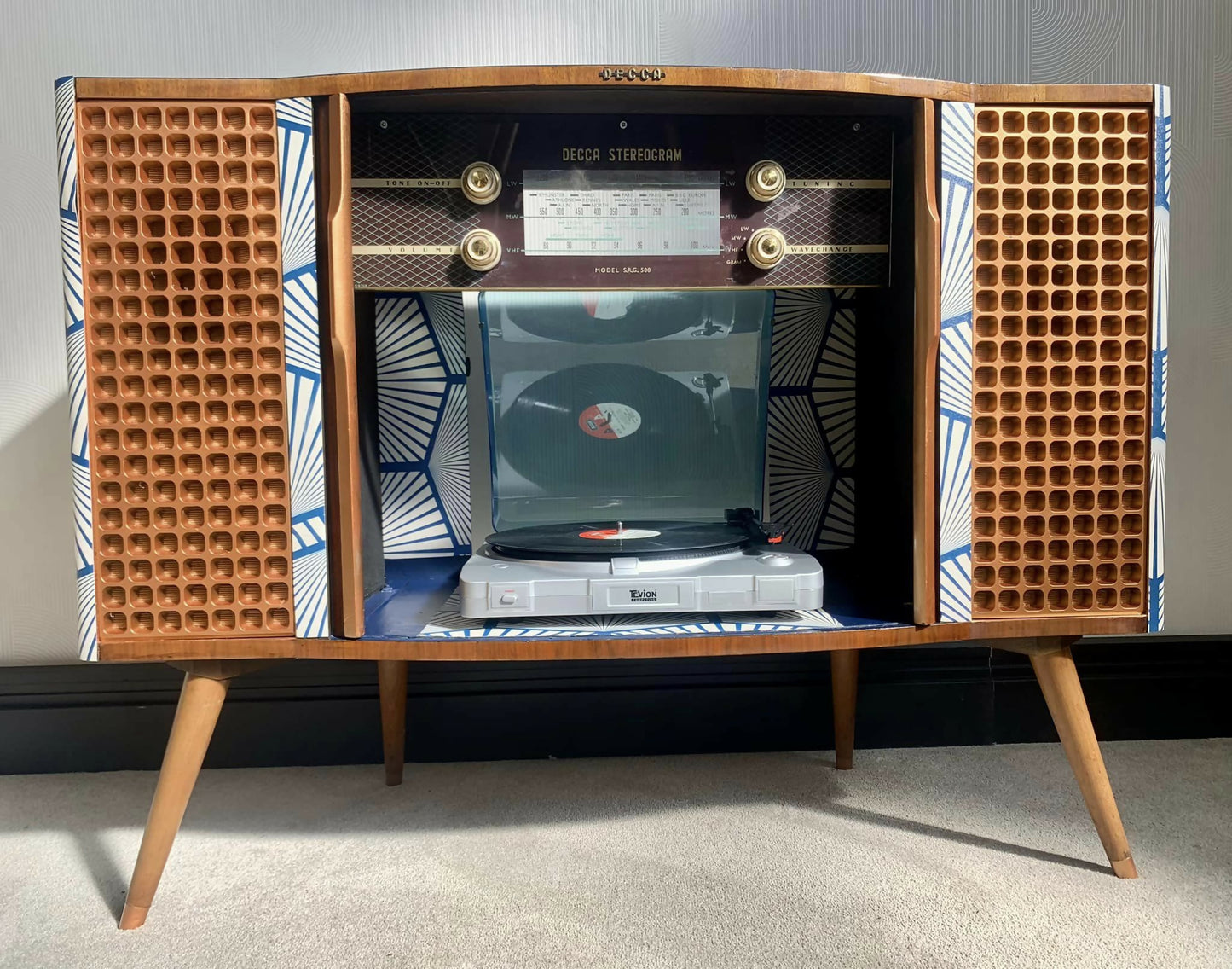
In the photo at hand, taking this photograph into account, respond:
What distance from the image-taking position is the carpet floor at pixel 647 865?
81 cm

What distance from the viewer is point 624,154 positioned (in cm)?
91

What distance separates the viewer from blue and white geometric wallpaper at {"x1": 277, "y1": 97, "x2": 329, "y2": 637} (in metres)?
0.80

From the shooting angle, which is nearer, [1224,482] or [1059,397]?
[1059,397]

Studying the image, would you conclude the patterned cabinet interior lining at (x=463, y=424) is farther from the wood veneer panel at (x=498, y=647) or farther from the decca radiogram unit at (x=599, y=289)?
the wood veneer panel at (x=498, y=647)

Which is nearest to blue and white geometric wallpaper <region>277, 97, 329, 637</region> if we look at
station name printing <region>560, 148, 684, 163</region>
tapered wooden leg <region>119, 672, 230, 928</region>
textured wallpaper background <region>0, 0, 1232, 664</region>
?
tapered wooden leg <region>119, 672, 230, 928</region>

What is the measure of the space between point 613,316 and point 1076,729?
0.74 meters

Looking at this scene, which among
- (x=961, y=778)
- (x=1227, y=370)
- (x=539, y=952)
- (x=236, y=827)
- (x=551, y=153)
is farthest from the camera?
(x=1227, y=370)

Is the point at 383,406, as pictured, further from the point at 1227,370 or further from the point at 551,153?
the point at 1227,370

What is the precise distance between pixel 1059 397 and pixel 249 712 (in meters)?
1.19

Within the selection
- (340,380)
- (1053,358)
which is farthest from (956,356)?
(340,380)

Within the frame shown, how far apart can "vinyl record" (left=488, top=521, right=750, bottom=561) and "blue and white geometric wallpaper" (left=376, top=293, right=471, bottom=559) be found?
0.61 ft

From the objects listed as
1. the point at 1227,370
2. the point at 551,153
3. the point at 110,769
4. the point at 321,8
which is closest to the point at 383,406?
the point at 551,153

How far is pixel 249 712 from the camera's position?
4.13ft

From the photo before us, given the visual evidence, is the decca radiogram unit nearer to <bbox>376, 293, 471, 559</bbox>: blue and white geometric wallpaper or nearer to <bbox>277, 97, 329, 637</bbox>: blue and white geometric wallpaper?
<bbox>277, 97, 329, 637</bbox>: blue and white geometric wallpaper
